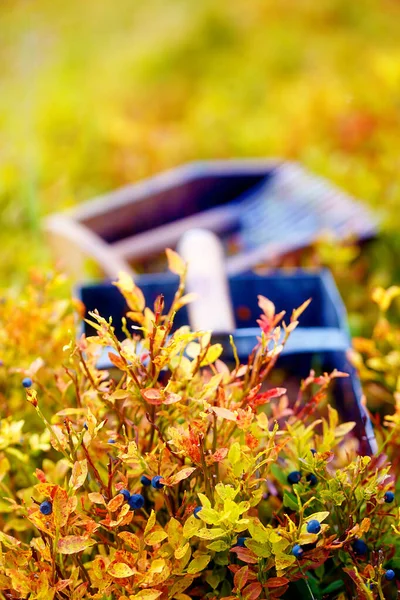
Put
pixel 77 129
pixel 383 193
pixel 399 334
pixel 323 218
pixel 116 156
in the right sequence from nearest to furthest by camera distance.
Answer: pixel 399 334
pixel 323 218
pixel 383 193
pixel 116 156
pixel 77 129

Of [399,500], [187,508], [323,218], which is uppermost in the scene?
[323,218]

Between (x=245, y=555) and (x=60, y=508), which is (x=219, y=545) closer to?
(x=245, y=555)

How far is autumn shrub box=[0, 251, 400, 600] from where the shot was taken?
0.71 metres

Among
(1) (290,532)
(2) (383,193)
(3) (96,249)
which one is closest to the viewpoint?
(1) (290,532)

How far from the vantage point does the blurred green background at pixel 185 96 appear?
101 inches

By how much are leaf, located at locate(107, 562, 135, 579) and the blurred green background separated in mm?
1381

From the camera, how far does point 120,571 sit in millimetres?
678

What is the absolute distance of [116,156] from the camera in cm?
289

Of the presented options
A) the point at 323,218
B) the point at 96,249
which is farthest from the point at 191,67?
the point at 96,249

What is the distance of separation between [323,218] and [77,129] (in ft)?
5.31

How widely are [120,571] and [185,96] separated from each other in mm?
3256

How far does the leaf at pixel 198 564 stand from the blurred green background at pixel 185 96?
1.30 metres

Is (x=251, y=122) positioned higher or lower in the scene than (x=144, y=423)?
higher

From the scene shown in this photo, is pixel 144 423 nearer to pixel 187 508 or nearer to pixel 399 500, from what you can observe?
pixel 187 508
